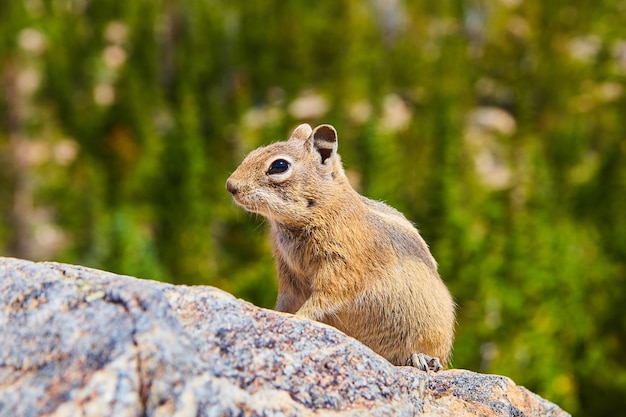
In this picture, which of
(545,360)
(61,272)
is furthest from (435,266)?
(545,360)

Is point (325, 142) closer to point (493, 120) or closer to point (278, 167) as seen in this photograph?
point (278, 167)

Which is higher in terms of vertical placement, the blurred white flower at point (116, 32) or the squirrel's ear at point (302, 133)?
the blurred white flower at point (116, 32)

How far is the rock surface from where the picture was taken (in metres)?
3.89

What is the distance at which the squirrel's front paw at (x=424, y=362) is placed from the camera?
5.96 metres

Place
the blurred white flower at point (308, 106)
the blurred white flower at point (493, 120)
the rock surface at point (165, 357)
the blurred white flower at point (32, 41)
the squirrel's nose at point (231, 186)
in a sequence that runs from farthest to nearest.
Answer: the blurred white flower at point (493, 120) → the blurred white flower at point (308, 106) → the blurred white flower at point (32, 41) → the squirrel's nose at point (231, 186) → the rock surface at point (165, 357)

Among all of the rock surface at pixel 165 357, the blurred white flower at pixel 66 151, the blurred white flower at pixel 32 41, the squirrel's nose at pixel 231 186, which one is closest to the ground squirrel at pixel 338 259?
the squirrel's nose at pixel 231 186

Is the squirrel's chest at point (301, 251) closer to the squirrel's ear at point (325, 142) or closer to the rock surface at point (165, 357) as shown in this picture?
the squirrel's ear at point (325, 142)

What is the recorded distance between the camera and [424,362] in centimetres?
598

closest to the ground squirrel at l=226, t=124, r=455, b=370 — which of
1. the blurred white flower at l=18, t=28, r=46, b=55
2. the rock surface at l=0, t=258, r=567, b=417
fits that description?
the rock surface at l=0, t=258, r=567, b=417

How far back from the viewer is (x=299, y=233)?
613 cm

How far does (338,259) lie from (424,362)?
1.00 meters

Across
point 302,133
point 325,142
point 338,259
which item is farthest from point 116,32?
point 338,259

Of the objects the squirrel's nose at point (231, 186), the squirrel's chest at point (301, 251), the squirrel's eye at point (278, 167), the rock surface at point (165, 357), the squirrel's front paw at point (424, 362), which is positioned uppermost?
the squirrel's eye at point (278, 167)

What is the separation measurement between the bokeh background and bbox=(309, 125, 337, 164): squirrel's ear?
17436mm
